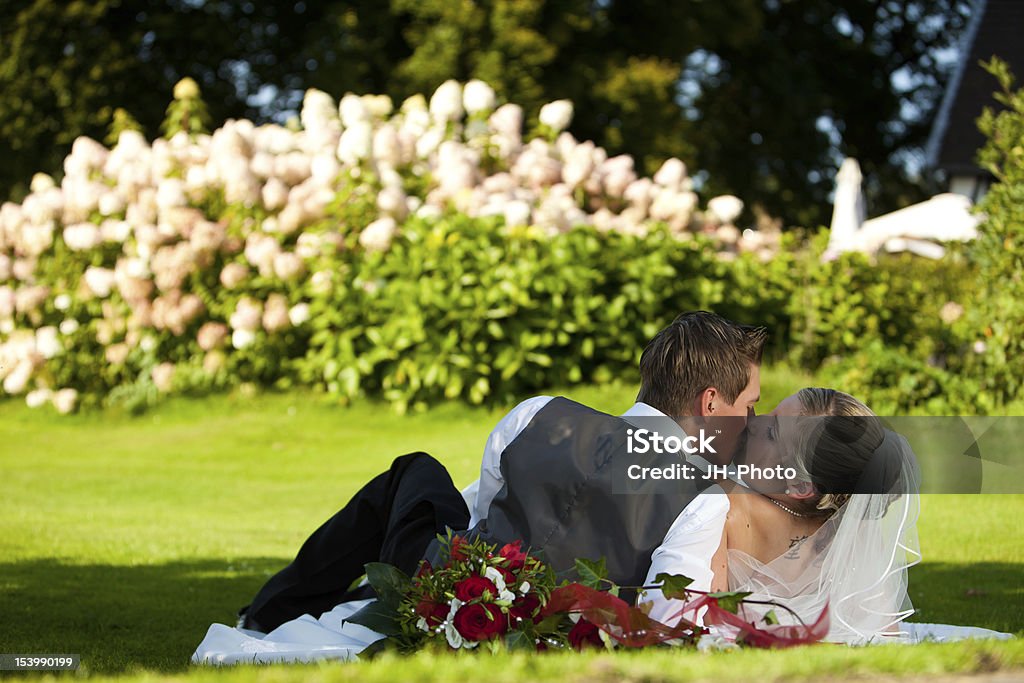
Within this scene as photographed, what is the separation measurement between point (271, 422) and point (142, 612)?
525 cm

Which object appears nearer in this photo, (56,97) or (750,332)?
(750,332)

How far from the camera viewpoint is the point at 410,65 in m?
16.9

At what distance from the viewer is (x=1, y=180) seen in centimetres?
1862

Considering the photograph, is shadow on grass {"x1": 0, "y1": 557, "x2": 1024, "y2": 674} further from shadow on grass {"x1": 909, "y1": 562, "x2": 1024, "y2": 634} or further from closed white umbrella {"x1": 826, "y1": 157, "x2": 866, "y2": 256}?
closed white umbrella {"x1": 826, "y1": 157, "x2": 866, "y2": 256}

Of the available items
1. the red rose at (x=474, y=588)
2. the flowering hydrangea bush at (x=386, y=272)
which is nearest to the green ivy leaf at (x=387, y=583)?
the red rose at (x=474, y=588)

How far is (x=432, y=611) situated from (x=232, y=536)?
13.6 ft

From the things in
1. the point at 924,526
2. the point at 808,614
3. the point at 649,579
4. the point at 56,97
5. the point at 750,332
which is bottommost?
the point at 924,526

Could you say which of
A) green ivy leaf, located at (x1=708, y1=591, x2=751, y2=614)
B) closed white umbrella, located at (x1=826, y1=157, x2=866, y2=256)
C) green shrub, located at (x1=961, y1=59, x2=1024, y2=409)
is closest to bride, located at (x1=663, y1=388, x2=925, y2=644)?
green ivy leaf, located at (x1=708, y1=591, x2=751, y2=614)

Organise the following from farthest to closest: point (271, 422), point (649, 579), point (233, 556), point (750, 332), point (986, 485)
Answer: point (271, 422) < point (233, 556) < point (986, 485) < point (750, 332) < point (649, 579)

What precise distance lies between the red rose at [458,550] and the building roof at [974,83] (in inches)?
543

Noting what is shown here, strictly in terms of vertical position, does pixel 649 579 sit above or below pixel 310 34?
below

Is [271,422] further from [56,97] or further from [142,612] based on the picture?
[56,97]

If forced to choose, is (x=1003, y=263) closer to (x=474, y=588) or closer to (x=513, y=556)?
(x=513, y=556)

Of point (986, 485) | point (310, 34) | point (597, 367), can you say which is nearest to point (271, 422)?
point (597, 367)
